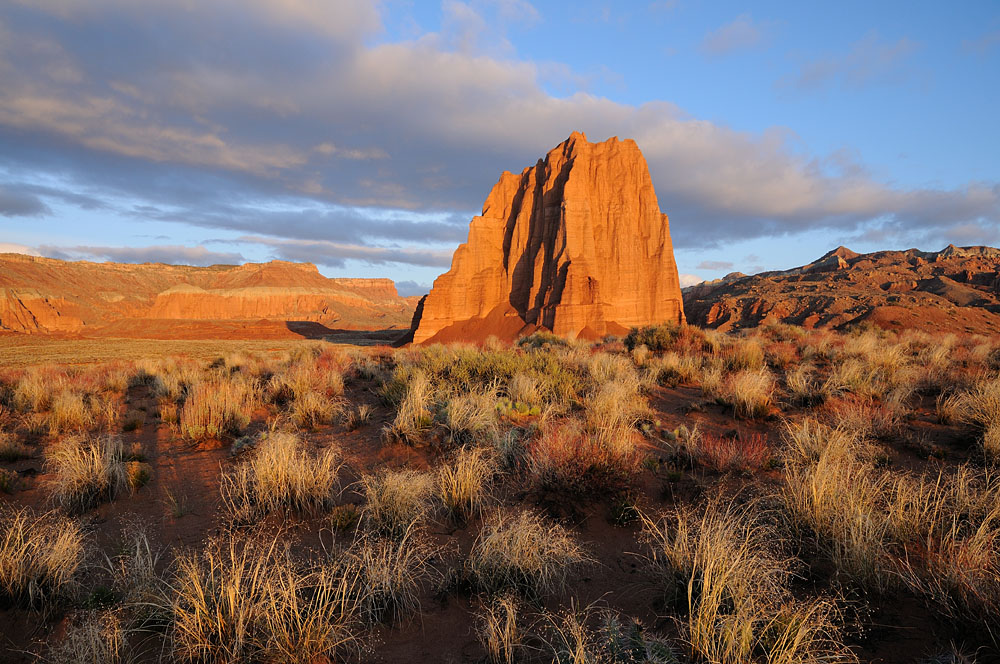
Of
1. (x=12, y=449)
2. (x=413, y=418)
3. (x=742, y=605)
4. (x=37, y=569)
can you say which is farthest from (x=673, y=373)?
(x=12, y=449)

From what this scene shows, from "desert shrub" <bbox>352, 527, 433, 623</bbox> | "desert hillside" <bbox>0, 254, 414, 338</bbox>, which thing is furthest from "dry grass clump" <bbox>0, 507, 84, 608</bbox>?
"desert hillside" <bbox>0, 254, 414, 338</bbox>

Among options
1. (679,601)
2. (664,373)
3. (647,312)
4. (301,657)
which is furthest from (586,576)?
(647,312)

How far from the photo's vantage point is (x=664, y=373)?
424 inches

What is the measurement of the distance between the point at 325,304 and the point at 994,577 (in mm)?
127428

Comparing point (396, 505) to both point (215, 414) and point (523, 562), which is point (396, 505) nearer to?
point (523, 562)

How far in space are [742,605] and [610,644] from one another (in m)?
0.82

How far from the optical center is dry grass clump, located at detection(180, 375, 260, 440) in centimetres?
746

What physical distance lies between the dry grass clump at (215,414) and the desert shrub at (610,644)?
22.2 feet

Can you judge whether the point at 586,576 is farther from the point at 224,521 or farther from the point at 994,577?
the point at 224,521

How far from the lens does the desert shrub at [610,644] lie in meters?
2.56

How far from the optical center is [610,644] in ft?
9.01

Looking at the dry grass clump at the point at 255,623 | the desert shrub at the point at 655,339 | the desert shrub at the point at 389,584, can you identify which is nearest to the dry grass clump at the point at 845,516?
the desert shrub at the point at 389,584

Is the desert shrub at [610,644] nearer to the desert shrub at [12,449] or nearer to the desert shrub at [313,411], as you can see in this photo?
the desert shrub at [313,411]

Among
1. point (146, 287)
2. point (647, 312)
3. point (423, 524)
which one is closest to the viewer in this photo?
point (423, 524)
